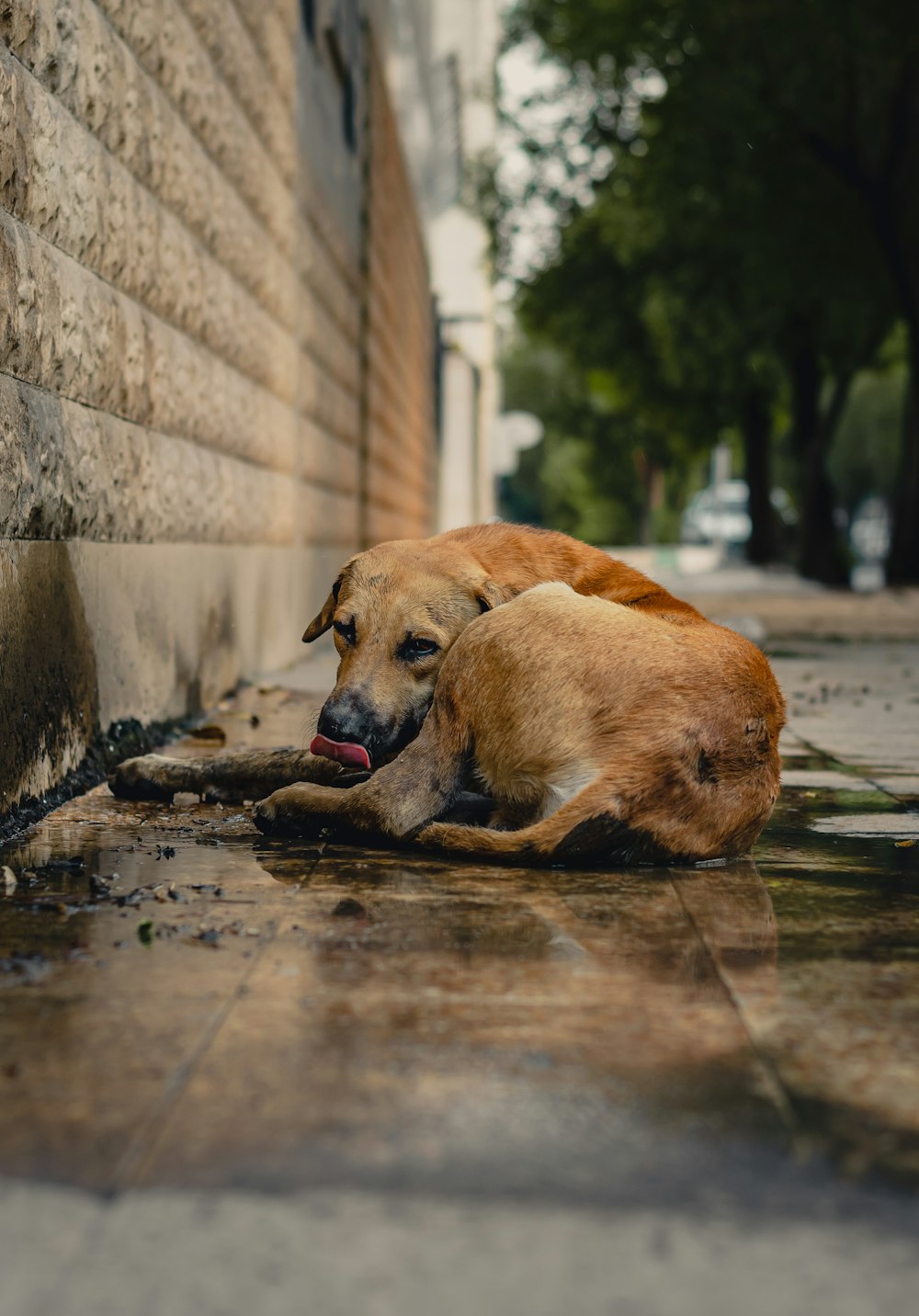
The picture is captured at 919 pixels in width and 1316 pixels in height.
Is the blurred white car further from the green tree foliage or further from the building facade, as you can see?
the building facade

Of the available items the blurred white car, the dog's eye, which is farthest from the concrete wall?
the blurred white car

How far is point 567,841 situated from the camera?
3.77 metres

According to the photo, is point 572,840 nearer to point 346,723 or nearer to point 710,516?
point 346,723

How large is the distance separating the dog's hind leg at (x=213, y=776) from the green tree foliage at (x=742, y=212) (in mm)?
16800

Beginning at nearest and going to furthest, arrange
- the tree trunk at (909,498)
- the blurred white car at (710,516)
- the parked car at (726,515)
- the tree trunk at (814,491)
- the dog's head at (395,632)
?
the dog's head at (395,632) → the tree trunk at (909,498) → the tree trunk at (814,491) → the parked car at (726,515) → the blurred white car at (710,516)

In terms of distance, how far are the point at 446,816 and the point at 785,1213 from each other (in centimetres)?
242

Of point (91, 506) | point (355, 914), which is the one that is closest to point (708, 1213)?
point (355, 914)

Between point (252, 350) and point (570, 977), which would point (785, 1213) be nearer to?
point (570, 977)

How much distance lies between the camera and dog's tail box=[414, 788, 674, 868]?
375cm

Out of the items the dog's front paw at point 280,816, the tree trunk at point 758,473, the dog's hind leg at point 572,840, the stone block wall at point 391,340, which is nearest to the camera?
the dog's hind leg at point 572,840

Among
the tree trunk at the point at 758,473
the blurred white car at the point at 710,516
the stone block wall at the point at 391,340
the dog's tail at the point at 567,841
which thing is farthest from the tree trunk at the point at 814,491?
the blurred white car at the point at 710,516

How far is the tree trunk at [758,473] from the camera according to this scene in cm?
3409

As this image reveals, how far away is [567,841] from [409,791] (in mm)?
518

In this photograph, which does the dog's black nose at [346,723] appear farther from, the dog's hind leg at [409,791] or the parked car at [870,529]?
the parked car at [870,529]
